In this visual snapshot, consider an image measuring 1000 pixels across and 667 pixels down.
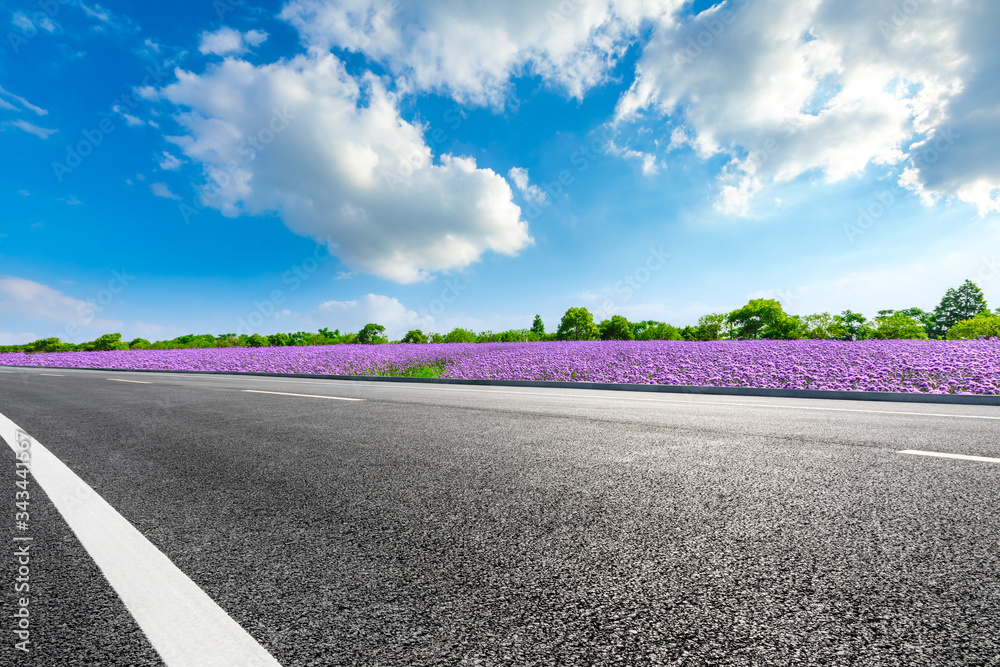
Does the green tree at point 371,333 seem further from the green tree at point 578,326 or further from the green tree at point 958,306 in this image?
the green tree at point 958,306

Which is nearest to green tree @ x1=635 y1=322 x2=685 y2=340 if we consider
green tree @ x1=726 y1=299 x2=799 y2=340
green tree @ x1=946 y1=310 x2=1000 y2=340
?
green tree @ x1=726 y1=299 x2=799 y2=340

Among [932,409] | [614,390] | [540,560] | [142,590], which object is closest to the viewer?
[142,590]

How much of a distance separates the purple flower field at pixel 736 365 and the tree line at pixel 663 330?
1825cm

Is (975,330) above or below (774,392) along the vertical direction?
above

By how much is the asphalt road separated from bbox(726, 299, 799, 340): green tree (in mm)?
69621

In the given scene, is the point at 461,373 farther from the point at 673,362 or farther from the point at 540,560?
the point at 540,560

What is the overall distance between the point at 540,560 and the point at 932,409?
28.6ft

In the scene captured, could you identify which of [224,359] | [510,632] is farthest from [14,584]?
Answer: [224,359]

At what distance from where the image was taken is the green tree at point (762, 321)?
2559 inches

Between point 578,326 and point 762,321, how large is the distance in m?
26.6

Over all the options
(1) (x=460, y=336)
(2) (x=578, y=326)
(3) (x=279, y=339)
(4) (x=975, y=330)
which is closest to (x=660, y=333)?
(2) (x=578, y=326)

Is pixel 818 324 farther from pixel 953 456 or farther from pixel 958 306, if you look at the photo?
pixel 953 456

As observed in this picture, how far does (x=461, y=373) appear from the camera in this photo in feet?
54.4

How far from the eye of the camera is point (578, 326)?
73.2 meters
